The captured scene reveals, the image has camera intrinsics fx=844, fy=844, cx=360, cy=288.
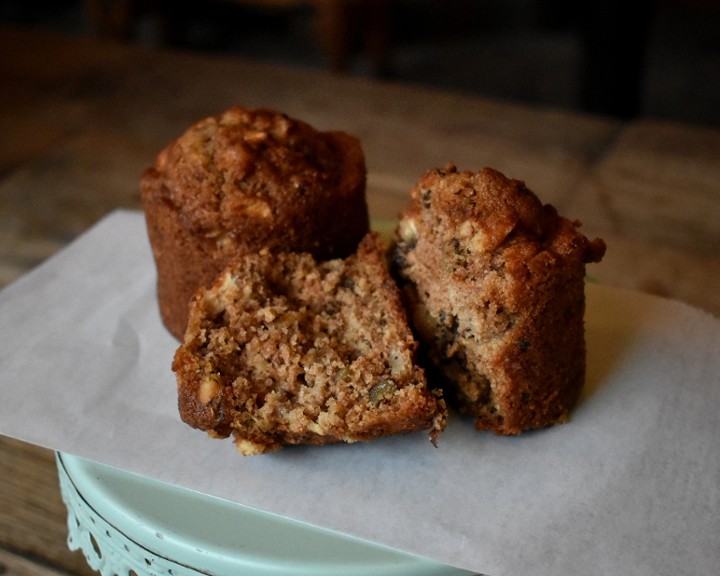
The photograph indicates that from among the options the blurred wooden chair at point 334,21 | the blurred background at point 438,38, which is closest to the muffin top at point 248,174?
the blurred background at point 438,38

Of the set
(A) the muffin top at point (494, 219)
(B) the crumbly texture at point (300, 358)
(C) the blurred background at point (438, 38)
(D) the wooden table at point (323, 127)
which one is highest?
(A) the muffin top at point (494, 219)

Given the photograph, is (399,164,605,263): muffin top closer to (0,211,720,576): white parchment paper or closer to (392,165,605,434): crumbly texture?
(392,165,605,434): crumbly texture

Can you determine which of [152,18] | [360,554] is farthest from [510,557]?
[152,18]

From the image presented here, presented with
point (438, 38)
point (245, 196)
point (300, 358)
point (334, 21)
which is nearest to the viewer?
point (300, 358)

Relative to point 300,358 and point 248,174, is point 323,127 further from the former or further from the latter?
point 300,358

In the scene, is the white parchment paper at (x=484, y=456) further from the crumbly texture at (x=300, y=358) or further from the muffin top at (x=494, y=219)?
the muffin top at (x=494, y=219)

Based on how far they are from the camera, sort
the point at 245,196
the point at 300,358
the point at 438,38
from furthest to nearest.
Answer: the point at 438,38 < the point at 245,196 < the point at 300,358

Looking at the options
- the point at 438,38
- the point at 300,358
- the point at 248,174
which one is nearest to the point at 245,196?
the point at 248,174
